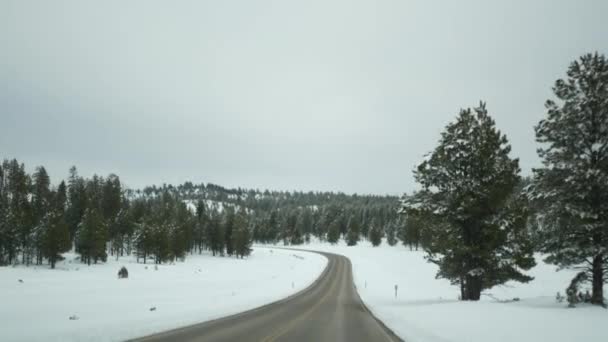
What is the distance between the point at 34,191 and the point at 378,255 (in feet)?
290

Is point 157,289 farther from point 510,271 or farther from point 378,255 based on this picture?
point 378,255

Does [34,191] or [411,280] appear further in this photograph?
[34,191]

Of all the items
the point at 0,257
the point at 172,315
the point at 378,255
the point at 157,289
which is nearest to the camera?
the point at 172,315

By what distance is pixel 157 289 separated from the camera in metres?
30.8

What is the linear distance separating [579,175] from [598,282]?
4852mm

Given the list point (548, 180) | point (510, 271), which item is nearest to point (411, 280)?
point (510, 271)

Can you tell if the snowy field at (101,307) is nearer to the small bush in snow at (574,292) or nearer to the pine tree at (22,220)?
the small bush in snow at (574,292)

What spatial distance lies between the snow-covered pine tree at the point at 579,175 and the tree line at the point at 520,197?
38mm

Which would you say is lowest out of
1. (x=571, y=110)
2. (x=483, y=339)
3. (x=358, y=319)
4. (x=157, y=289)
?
(x=157, y=289)

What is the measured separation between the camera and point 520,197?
62.9ft

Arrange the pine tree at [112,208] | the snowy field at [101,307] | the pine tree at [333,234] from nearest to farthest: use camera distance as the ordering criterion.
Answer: the snowy field at [101,307], the pine tree at [112,208], the pine tree at [333,234]

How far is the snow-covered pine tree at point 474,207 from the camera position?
18.6 metres

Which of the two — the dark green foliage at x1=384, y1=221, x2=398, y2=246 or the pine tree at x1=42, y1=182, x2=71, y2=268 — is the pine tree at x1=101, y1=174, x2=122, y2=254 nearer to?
the pine tree at x1=42, y1=182, x2=71, y2=268

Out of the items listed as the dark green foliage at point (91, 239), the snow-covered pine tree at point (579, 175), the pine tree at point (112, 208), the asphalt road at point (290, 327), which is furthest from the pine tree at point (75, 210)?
the snow-covered pine tree at point (579, 175)
